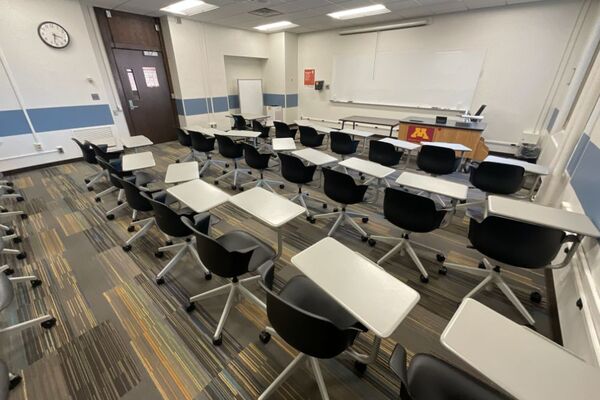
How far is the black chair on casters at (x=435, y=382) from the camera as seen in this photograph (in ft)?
2.70

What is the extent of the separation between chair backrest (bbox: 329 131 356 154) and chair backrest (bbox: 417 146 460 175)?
1151mm

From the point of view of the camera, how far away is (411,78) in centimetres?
599

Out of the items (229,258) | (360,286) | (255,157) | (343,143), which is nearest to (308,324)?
(360,286)

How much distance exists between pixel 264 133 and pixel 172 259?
368cm

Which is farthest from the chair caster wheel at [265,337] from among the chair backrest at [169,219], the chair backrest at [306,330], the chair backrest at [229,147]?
the chair backrest at [229,147]

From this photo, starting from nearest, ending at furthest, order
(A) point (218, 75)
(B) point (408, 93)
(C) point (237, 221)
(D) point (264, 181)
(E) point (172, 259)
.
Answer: (E) point (172, 259) < (C) point (237, 221) < (D) point (264, 181) < (B) point (408, 93) < (A) point (218, 75)

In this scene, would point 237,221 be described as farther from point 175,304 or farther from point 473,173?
point 473,173

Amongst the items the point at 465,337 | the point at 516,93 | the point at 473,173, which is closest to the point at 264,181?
the point at 473,173

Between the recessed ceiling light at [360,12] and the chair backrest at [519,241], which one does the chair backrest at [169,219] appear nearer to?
the chair backrest at [519,241]

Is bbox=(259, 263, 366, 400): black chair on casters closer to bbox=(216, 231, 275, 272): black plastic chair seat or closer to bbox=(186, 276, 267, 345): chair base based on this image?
bbox=(216, 231, 275, 272): black plastic chair seat

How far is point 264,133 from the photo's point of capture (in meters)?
5.32

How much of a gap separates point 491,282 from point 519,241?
23.8 inches

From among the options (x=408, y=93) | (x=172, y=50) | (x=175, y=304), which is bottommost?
(x=175, y=304)

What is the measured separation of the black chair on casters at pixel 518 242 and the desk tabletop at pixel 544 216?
0.08 m
